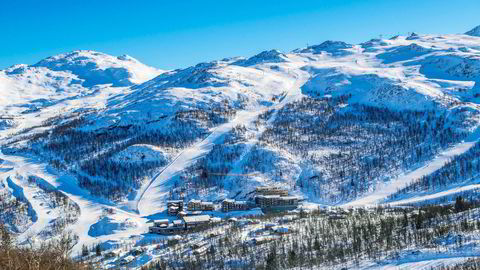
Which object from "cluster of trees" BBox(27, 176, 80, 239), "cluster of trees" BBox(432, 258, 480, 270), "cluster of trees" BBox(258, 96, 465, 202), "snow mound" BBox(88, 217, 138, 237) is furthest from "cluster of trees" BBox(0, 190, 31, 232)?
"cluster of trees" BBox(432, 258, 480, 270)

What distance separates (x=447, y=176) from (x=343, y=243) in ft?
238

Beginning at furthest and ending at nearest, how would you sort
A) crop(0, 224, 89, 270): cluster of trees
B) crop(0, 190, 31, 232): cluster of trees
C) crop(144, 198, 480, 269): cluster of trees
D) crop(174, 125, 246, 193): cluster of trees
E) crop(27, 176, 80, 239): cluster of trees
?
crop(174, 125, 246, 193): cluster of trees → crop(0, 190, 31, 232): cluster of trees → crop(27, 176, 80, 239): cluster of trees → crop(144, 198, 480, 269): cluster of trees → crop(0, 224, 89, 270): cluster of trees

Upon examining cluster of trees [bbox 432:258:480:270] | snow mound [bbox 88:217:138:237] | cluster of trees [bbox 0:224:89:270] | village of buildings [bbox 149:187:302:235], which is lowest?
cluster of trees [bbox 432:258:480:270]

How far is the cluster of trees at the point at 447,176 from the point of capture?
485 feet

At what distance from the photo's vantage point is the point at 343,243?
304 feet

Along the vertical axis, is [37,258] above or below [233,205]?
above

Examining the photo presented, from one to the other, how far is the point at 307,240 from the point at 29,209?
99143 mm

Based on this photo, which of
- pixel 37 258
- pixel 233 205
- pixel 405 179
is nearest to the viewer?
pixel 37 258

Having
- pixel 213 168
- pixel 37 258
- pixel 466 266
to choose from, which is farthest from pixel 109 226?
pixel 37 258

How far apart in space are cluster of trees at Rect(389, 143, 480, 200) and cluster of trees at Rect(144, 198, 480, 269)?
117 ft

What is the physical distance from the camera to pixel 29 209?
6294 inches

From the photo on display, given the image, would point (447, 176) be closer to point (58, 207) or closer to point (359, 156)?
point (359, 156)

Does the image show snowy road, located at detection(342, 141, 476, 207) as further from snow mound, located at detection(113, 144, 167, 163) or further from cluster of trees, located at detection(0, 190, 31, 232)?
cluster of trees, located at detection(0, 190, 31, 232)

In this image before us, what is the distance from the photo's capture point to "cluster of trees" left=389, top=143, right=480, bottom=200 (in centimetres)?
14788
